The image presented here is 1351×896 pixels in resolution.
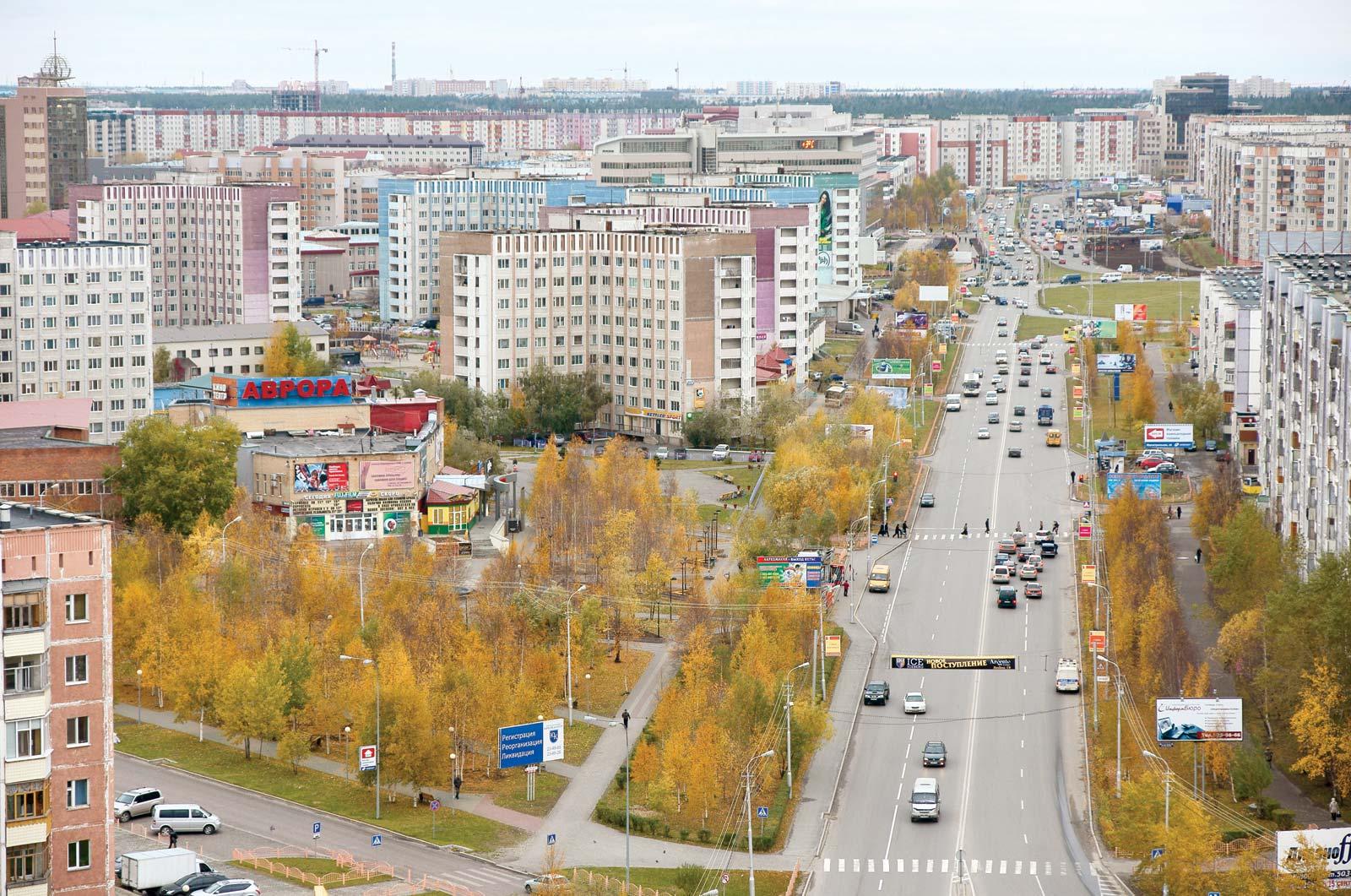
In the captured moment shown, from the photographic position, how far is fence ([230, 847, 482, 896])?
2061 inches

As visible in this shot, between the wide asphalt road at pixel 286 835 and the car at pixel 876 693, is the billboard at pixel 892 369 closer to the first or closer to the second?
the car at pixel 876 693

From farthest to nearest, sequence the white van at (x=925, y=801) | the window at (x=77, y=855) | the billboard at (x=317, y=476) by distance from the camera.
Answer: the billboard at (x=317, y=476), the white van at (x=925, y=801), the window at (x=77, y=855)

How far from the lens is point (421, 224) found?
184000mm

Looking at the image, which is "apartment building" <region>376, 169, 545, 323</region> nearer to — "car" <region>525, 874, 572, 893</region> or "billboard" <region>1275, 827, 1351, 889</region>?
"car" <region>525, 874, 572, 893</region>

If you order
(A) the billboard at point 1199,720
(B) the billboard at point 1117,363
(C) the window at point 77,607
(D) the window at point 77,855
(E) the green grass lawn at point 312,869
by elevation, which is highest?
(C) the window at point 77,607

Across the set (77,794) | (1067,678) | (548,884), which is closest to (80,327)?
(1067,678)

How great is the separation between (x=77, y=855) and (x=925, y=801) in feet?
82.5

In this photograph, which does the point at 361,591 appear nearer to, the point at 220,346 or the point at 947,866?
the point at 947,866

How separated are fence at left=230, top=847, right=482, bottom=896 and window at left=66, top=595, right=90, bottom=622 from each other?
11.5 m

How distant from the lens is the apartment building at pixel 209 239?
522 ft

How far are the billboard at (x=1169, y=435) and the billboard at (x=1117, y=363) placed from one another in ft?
74.4

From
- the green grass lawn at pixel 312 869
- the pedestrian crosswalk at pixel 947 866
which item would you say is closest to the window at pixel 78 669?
the green grass lawn at pixel 312 869

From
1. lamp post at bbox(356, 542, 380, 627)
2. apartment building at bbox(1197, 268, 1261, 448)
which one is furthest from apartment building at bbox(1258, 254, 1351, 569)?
lamp post at bbox(356, 542, 380, 627)

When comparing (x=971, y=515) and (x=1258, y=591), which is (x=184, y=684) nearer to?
(x=1258, y=591)
